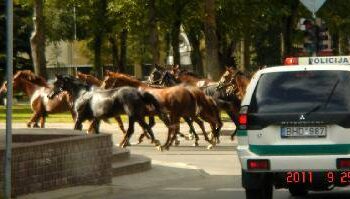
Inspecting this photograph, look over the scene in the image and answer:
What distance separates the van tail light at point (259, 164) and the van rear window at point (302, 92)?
603mm

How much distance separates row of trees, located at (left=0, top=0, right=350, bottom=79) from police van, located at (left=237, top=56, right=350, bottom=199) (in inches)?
1236

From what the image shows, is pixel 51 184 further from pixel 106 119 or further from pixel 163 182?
pixel 106 119

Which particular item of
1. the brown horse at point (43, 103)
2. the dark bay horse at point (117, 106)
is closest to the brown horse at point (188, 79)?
the brown horse at point (43, 103)

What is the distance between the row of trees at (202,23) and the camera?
2078 inches

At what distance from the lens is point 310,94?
13359mm

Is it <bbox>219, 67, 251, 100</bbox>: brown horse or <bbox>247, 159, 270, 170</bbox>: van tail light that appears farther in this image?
<bbox>219, 67, 251, 100</bbox>: brown horse

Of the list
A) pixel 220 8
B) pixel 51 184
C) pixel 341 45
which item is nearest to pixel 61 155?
pixel 51 184

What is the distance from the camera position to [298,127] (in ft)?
43.5

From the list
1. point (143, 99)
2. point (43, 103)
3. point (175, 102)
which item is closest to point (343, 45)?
point (43, 103)

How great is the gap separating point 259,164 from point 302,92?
1.01 meters

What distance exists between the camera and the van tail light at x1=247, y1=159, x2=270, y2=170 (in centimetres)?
1338

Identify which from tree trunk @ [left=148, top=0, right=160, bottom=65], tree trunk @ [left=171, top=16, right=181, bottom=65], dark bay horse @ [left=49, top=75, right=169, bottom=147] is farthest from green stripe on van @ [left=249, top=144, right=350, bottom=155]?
tree trunk @ [left=171, top=16, right=181, bottom=65]

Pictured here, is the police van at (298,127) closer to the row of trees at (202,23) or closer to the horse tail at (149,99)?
the horse tail at (149,99)
